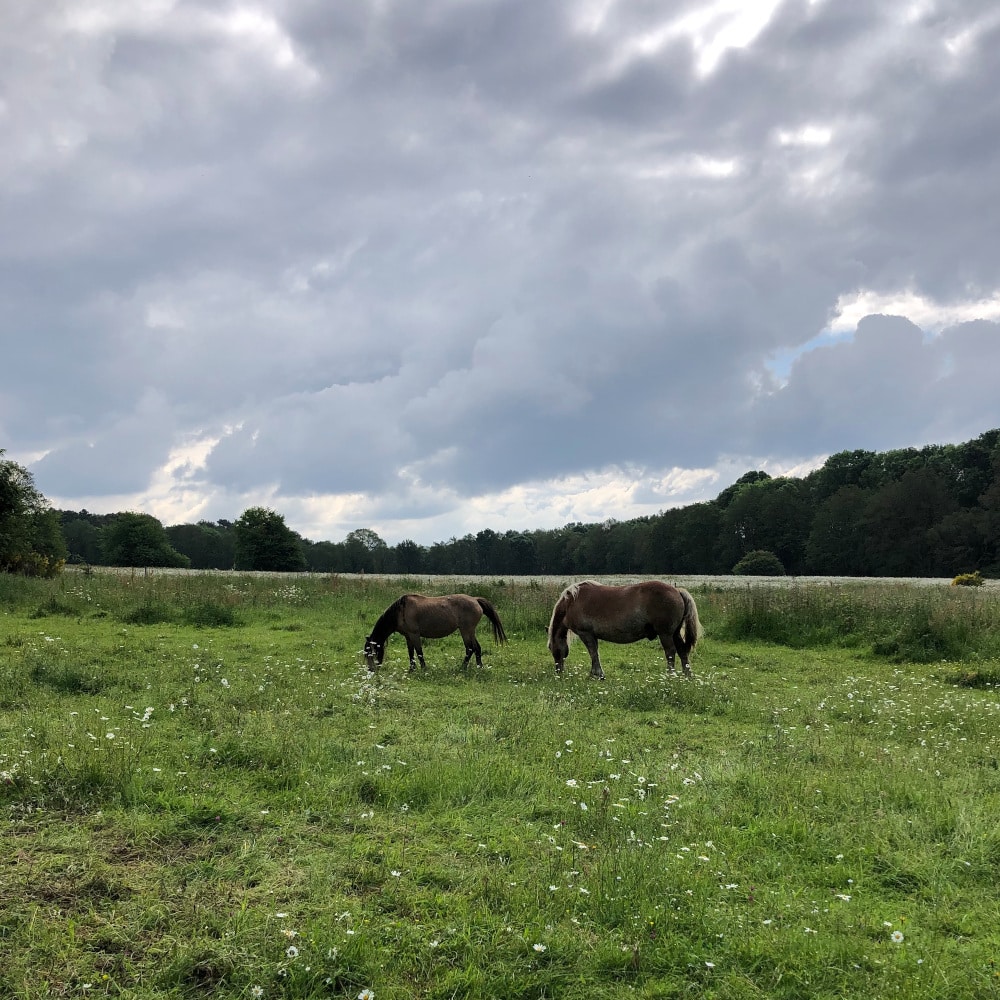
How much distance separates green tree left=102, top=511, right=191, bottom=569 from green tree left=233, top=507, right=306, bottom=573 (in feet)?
41.3

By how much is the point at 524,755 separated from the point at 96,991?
4603mm

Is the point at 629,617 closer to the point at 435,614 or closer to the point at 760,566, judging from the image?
the point at 435,614

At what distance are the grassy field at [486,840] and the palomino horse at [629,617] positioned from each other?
7.32 ft

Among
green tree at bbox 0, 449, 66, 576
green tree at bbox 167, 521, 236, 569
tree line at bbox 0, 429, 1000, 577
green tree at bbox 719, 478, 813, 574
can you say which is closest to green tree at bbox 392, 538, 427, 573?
tree line at bbox 0, 429, 1000, 577

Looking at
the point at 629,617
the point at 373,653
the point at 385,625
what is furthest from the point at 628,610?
the point at 373,653

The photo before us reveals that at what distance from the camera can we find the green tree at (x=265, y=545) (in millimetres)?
76938

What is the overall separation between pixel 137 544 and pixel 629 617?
85.6 metres

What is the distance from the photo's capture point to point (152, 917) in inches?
154

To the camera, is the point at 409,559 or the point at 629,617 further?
the point at 409,559

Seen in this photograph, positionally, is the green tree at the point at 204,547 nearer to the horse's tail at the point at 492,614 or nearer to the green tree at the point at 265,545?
the green tree at the point at 265,545

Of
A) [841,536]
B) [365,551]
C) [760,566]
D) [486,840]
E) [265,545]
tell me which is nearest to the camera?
[486,840]

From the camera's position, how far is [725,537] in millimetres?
84500

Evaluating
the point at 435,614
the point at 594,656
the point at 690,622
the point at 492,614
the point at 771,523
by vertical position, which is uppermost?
the point at 771,523

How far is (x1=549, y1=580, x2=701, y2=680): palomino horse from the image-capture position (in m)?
13.3
